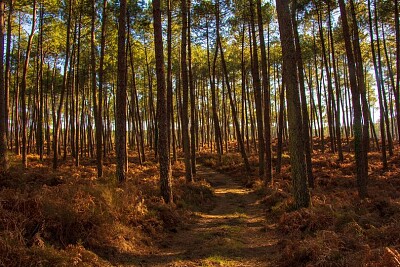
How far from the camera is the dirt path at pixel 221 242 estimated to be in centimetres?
632

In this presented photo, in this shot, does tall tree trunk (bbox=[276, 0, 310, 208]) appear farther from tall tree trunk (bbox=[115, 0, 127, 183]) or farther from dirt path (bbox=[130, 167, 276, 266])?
tall tree trunk (bbox=[115, 0, 127, 183])

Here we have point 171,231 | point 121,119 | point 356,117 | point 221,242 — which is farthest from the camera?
point 121,119

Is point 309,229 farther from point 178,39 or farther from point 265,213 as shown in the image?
point 178,39

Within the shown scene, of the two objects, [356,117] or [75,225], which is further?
[356,117]

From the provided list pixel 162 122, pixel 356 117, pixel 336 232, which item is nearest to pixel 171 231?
pixel 162 122

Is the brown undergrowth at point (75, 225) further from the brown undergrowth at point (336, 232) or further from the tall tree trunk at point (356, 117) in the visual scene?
the tall tree trunk at point (356, 117)

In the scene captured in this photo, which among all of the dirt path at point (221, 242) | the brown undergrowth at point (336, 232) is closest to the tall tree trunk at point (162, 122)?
the dirt path at point (221, 242)

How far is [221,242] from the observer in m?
7.41

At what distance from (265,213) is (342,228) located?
4.18 meters

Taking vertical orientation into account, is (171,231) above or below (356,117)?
below

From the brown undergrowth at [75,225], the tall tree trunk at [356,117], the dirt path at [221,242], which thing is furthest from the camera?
the tall tree trunk at [356,117]

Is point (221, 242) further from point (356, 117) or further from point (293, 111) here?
point (356, 117)

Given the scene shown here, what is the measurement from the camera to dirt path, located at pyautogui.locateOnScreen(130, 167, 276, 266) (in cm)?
632

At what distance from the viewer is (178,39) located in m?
26.1
